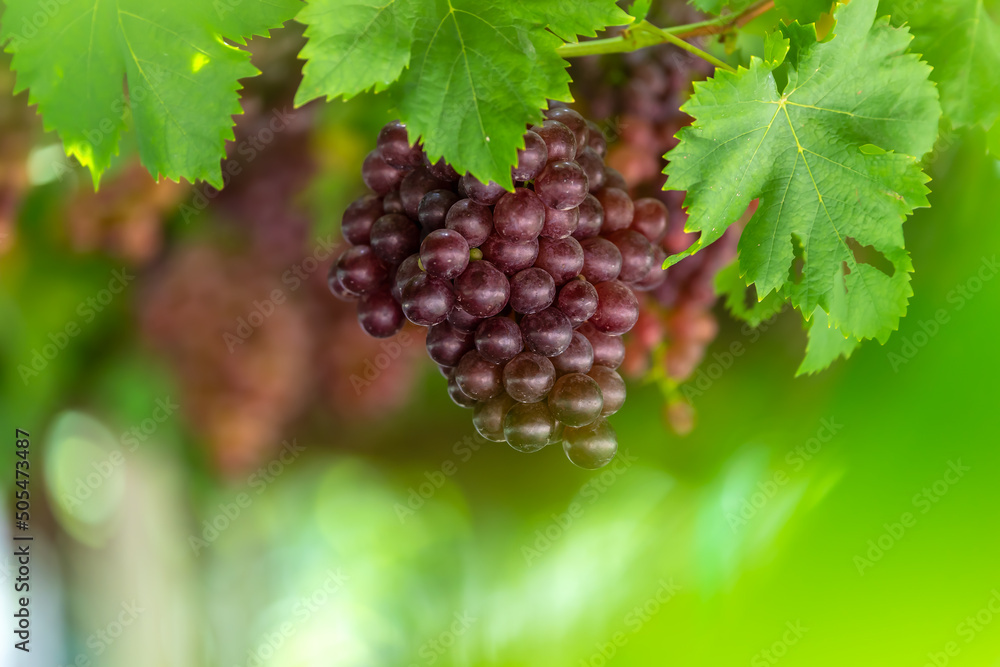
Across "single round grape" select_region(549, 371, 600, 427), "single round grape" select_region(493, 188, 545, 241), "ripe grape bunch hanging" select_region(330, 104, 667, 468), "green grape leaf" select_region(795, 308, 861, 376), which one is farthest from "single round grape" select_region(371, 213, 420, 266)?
"green grape leaf" select_region(795, 308, 861, 376)

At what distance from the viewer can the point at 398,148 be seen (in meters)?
0.60

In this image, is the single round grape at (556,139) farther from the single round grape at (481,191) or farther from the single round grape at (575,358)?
the single round grape at (575,358)

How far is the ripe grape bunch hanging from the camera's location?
1.79 ft

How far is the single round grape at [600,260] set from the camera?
60 cm

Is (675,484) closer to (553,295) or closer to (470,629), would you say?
(470,629)

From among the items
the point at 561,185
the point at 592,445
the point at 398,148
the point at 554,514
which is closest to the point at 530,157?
the point at 561,185

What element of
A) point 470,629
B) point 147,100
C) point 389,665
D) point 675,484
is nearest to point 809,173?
point 147,100

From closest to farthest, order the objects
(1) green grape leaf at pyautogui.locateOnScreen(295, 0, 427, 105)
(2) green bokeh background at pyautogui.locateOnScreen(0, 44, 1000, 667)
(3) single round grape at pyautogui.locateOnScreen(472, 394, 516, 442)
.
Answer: (1) green grape leaf at pyautogui.locateOnScreen(295, 0, 427, 105) → (3) single round grape at pyautogui.locateOnScreen(472, 394, 516, 442) → (2) green bokeh background at pyautogui.locateOnScreen(0, 44, 1000, 667)

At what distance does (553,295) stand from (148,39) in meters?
0.45

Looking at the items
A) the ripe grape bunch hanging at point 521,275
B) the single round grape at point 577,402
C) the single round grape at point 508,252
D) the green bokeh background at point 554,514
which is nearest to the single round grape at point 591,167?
the ripe grape bunch hanging at point 521,275

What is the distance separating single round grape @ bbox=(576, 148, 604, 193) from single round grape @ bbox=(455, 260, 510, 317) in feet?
0.50

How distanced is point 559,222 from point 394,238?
16cm

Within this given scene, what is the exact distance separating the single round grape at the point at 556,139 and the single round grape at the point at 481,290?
0.12 m

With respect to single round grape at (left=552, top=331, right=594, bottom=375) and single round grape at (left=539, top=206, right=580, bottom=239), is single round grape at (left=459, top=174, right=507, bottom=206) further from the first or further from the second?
single round grape at (left=552, top=331, right=594, bottom=375)
